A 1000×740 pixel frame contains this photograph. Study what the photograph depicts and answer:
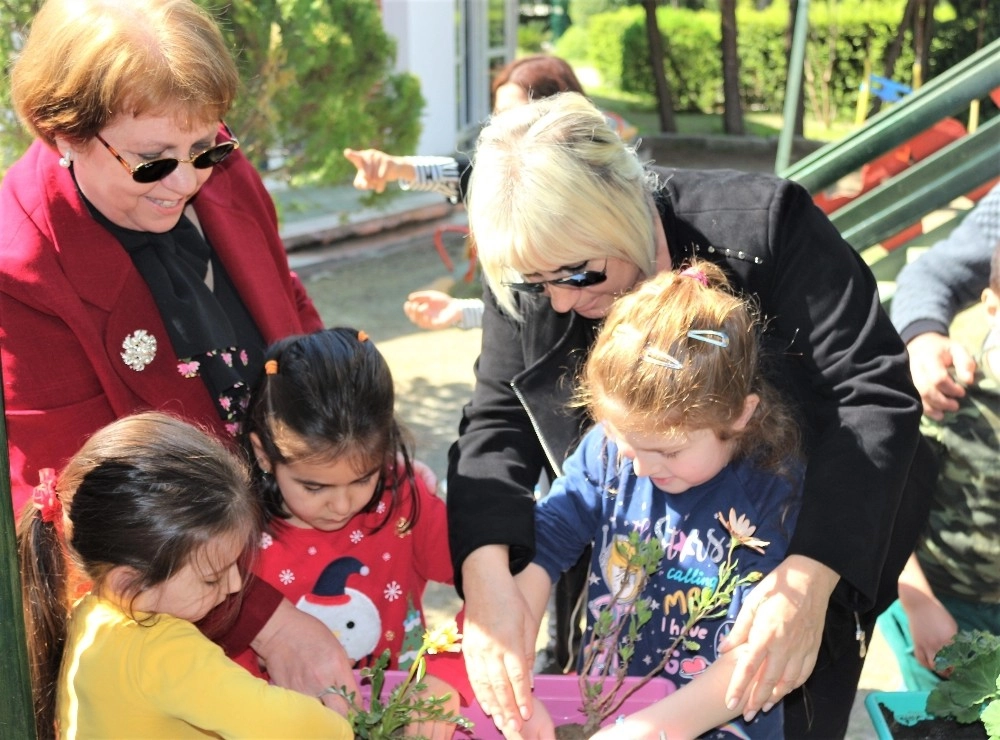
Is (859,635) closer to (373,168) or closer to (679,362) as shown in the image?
(679,362)

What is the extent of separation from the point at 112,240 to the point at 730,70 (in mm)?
14236

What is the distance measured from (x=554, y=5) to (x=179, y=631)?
29.0m

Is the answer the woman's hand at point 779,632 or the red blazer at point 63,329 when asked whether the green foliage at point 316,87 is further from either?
the woman's hand at point 779,632

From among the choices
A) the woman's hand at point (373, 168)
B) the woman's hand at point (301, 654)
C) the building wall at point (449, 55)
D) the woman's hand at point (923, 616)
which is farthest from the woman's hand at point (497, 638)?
the building wall at point (449, 55)

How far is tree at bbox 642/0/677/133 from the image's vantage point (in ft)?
50.0

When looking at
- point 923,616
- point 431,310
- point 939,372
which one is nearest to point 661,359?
point 939,372

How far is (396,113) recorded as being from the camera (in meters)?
7.02

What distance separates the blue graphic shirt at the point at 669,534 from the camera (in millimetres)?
1896

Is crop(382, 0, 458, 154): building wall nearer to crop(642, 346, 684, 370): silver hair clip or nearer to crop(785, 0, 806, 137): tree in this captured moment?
crop(785, 0, 806, 137): tree

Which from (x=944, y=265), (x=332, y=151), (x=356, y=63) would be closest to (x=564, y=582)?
(x=944, y=265)

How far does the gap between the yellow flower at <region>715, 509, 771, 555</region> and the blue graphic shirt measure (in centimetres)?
2

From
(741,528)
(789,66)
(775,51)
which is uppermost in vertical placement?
(741,528)

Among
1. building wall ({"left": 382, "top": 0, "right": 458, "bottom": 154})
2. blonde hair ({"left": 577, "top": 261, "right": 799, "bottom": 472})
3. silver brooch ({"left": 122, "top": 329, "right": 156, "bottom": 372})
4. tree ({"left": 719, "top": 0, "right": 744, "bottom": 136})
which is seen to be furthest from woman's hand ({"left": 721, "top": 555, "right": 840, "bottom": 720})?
tree ({"left": 719, "top": 0, "right": 744, "bottom": 136})

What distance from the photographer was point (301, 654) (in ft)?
6.31
